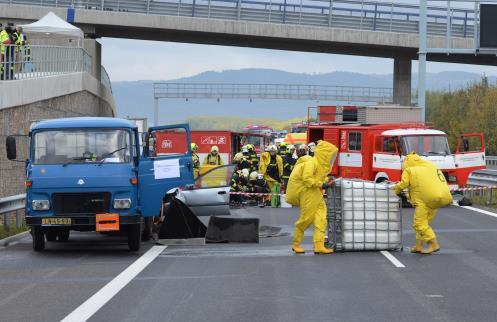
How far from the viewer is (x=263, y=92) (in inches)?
4168

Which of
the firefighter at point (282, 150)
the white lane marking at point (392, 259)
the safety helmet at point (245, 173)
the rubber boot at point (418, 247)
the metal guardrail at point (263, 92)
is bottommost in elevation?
the white lane marking at point (392, 259)

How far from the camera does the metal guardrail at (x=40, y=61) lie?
2708 cm

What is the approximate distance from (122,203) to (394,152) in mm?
13987

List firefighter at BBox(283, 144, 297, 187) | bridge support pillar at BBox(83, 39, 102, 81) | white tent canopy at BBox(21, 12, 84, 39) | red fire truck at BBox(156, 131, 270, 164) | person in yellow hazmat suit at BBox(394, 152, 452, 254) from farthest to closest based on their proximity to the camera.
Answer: bridge support pillar at BBox(83, 39, 102, 81)
white tent canopy at BBox(21, 12, 84, 39)
red fire truck at BBox(156, 131, 270, 164)
firefighter at BBox(283, 144, 297, 187)
person in yellow hazmat suit at BBox(394, 152, 452, 254)

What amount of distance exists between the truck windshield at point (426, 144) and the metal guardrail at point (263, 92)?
245ft

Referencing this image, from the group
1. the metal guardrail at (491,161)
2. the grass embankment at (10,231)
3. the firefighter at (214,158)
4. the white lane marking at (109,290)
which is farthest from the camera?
the metal guardrail at (491,161)

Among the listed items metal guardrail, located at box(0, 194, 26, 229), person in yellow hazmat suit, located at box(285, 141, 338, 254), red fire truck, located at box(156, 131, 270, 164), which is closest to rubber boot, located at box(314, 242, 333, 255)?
person in yellow hazmat suit, located at box(285, 141, 338, 254)

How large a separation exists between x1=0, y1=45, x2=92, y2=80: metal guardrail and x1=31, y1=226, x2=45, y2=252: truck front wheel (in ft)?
30.5

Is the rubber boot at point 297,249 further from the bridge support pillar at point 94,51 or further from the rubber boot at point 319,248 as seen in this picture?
the bridge support pillar at point 94,51

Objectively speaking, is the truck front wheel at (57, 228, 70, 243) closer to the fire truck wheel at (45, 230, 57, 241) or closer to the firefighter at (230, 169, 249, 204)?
the fire truck wheel at (45, 230, 57, 241)

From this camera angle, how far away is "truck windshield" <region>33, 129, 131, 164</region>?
1692 centimetres

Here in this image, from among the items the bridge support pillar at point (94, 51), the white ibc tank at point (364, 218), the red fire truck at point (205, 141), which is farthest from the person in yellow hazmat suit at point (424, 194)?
the bridge support pillar at point (94, 51)

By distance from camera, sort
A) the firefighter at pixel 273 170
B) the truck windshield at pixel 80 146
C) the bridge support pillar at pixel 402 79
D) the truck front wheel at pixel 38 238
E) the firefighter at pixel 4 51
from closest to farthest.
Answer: the truck front wheel at pixel 38 238 < the truck windshield at pixel 80 146 < the firefighter at pixel 4 51 < the firefighter at pixel 273 170 < the bridge support pillar at pixel 402 79

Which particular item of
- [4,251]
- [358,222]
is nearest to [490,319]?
[358,222]
